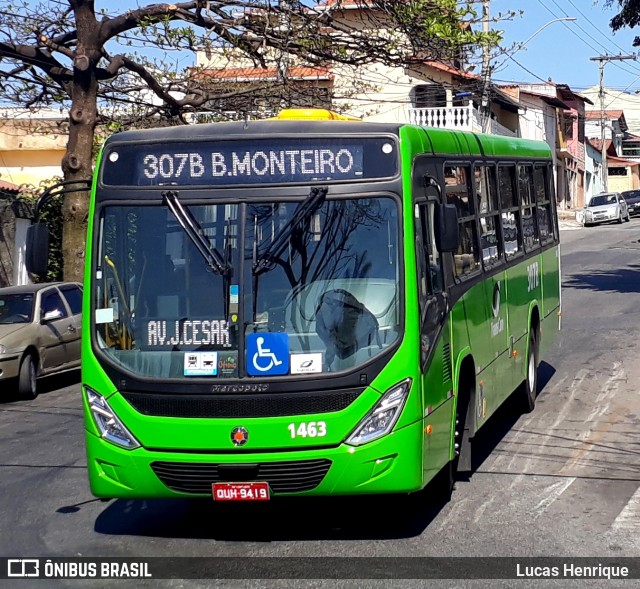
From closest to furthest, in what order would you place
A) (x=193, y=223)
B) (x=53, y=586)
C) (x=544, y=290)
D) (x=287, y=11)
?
1. (x=53, y=586)
2. (x=193, y=223)
3. (x=544, y=290)
4. (x=287, y=11)

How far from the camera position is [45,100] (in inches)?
862

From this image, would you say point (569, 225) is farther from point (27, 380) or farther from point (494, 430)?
point (494, 430)

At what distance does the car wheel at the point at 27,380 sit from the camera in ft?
47.9

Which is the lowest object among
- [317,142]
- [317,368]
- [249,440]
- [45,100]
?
[249,440]

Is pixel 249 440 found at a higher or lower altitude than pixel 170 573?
higher

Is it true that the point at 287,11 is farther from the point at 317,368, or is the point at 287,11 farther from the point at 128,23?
the point at 317,368

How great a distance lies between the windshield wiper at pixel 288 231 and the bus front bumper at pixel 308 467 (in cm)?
118

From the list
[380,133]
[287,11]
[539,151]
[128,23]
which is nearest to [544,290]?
[539,151]

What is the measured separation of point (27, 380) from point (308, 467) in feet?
28.6

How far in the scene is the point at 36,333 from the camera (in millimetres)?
15188

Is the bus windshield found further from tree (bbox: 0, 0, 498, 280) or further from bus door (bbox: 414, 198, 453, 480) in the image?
tree (bbox: 0, 0, 498, 280)

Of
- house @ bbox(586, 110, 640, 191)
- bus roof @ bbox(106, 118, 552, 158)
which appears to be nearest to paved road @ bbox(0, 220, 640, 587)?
bus roof @ bbox(106, 118, 552, 158)

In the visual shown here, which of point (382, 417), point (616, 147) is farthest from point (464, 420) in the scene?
point (616, 147)

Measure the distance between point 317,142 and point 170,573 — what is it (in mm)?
2867
